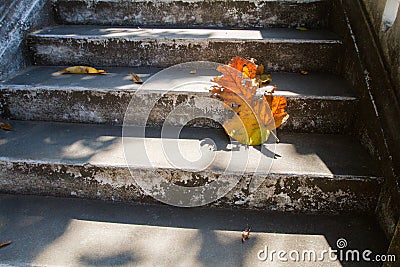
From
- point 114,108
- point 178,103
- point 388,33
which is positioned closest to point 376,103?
point 388,33

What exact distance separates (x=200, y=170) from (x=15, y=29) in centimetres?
167

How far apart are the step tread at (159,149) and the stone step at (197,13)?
1.10m

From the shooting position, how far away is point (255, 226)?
1695 millimetres

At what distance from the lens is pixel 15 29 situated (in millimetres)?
2424

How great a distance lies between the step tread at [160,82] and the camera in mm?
2102

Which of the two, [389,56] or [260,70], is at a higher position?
[389,56]

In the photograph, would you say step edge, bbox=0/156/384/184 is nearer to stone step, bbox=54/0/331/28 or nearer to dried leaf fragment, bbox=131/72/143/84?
dried leaf fragment, bbox=131/72/143/84

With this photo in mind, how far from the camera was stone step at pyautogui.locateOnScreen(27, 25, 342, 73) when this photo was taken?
237 cm

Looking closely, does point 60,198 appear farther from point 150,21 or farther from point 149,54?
point 150,21

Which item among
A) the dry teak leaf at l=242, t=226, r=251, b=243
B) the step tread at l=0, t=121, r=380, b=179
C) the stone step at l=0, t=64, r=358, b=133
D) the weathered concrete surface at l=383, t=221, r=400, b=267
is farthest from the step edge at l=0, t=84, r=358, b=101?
the weathered concrete surface at l=383, t=221, r=400, b=267

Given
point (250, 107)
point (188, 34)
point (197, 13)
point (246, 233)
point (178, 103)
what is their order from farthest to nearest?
point (197, 13) < point (188, 34) < point (178, 103) < point (250, 107) < point (246, 233)

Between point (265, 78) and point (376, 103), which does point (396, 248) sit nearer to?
point (376, 103)

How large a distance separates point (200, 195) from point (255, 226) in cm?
30

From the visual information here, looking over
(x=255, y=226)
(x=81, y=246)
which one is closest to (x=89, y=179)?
(x=81, y=246)
